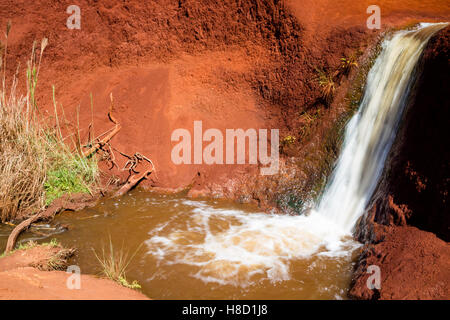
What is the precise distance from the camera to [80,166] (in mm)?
5242

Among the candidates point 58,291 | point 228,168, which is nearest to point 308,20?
point 228,168

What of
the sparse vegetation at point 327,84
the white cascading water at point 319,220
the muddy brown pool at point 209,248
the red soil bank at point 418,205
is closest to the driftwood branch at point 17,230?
the muddy brown pool at point 209,248

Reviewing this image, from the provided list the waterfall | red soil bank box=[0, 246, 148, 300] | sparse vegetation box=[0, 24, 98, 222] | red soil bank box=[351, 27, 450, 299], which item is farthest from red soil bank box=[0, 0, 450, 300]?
red soil bank box=[0, 246, 148, 300]

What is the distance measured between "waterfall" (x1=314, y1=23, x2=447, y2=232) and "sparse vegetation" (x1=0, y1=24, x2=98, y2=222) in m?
3.87

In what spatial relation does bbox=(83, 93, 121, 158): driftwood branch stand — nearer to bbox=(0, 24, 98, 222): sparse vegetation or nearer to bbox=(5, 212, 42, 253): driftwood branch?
bbox=(0, 24, 98, 222): sparse vegetation

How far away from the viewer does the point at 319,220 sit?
4.64 meters

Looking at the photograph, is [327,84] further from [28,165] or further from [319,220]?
[28,165]

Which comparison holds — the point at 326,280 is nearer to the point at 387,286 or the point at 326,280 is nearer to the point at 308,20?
the point at 387,286

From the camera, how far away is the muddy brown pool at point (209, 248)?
3.11 m

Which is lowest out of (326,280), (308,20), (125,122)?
(326,280)

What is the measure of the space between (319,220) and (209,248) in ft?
5.74

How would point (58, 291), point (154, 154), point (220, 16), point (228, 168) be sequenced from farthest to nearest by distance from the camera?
point (220, 16)
point (154, 154)
point (228, 168)
point (58, 291)

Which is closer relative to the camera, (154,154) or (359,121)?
(359,121)

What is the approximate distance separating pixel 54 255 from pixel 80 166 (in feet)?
7.24
